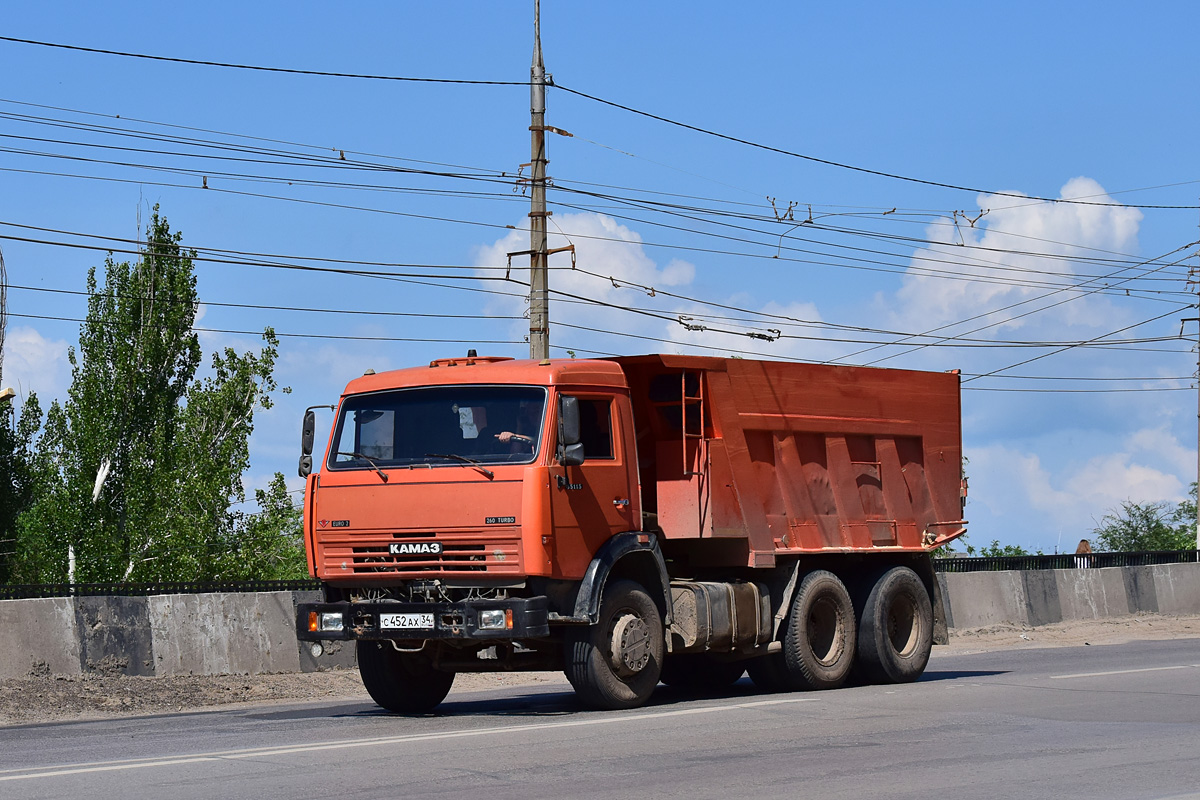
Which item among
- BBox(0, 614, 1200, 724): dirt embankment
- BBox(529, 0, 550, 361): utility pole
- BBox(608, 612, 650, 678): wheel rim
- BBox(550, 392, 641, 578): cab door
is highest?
BBox(529, 0, 550, 361): utility pole

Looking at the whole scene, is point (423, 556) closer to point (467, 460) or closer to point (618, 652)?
point (467, 460)

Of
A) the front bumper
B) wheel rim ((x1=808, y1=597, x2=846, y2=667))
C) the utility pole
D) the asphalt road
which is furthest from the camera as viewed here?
the utility pole

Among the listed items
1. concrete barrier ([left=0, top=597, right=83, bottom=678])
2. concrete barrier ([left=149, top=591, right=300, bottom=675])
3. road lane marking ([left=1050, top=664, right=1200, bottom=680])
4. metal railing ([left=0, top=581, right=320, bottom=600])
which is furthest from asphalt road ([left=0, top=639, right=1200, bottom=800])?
metal railing ([left=0, top=581, right=320, bottom=600])

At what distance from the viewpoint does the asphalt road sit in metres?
8.02

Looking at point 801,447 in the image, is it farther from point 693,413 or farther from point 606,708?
point 606,708

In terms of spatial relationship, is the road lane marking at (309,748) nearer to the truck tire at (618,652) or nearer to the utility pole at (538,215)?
the truck tire at (618,652)

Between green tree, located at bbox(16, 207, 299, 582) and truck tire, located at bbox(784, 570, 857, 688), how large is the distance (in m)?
27.6

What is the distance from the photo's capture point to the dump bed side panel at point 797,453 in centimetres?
1349

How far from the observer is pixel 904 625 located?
15625 mm

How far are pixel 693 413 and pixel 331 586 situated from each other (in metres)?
3.69

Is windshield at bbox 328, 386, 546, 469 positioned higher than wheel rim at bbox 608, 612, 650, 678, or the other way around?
windshield at bbox 328, 386, 546, 469

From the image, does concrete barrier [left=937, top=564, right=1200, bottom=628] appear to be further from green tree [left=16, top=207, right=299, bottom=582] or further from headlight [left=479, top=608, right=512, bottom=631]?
green tree [left=16, top=207, right=299, bottom=582]

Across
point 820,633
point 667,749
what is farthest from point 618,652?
point 820,633

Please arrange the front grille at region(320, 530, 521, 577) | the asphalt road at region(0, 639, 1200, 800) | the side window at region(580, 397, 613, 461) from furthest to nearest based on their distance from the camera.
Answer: the side window at region(580, 397, 613, 461), the front grille at region(320, 530, 521, 577), the asphalt road at region(0, 639, 1200, 800)
